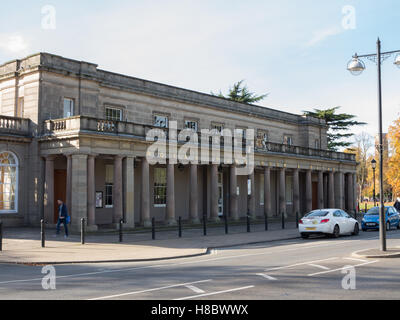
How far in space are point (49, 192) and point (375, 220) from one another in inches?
734

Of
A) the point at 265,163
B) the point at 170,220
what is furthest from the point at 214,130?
the point at 170,220

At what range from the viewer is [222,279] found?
35.1ft

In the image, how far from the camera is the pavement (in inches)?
600

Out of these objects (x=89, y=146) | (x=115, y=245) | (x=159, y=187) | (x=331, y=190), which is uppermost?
(x=89, y=146)

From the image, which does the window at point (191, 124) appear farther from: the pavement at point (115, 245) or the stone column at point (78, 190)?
the stone column at point (78, 190)

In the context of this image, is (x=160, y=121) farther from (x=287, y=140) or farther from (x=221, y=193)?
(x=287, y=140)

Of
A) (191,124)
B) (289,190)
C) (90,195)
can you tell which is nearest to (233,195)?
(191,124)

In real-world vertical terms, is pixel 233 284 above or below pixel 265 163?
below

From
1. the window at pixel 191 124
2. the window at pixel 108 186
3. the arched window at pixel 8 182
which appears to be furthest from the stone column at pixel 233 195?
the arched window at pixel 8 182

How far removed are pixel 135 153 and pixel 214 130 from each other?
1104cm

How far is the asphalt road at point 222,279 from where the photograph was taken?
350 inches

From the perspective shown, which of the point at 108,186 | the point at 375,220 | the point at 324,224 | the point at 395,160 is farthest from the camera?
the point at 395,160
